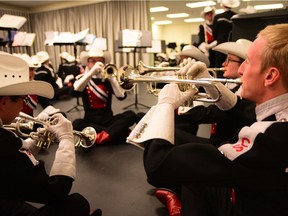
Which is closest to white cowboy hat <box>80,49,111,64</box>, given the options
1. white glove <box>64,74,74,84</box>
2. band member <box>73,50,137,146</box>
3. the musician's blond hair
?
band member <box>73,50,137,146</box>

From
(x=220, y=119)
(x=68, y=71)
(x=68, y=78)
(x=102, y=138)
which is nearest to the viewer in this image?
(x=220, y=119)

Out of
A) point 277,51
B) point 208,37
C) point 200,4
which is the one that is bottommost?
point 277,51

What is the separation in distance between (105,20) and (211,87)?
9.28m

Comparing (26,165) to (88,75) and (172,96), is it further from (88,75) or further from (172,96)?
(88,75)

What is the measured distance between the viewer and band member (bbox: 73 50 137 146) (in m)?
3.61

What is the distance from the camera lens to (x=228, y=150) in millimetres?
1003

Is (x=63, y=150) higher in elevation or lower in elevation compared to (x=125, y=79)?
lower

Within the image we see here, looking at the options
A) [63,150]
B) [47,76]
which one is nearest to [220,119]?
[63,150]

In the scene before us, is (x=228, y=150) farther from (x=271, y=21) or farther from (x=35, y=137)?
A: (x=271, y=21)

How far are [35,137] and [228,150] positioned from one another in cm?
123

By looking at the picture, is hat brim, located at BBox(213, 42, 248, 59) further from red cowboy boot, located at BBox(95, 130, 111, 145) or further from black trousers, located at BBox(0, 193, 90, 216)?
red cowboy boot, located at BBox(95, 130, 111, 145)

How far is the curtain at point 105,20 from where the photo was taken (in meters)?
9.62

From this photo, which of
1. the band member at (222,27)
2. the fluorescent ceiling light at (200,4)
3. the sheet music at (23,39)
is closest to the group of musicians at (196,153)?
the band member at (222,27)

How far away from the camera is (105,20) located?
33.4ft
